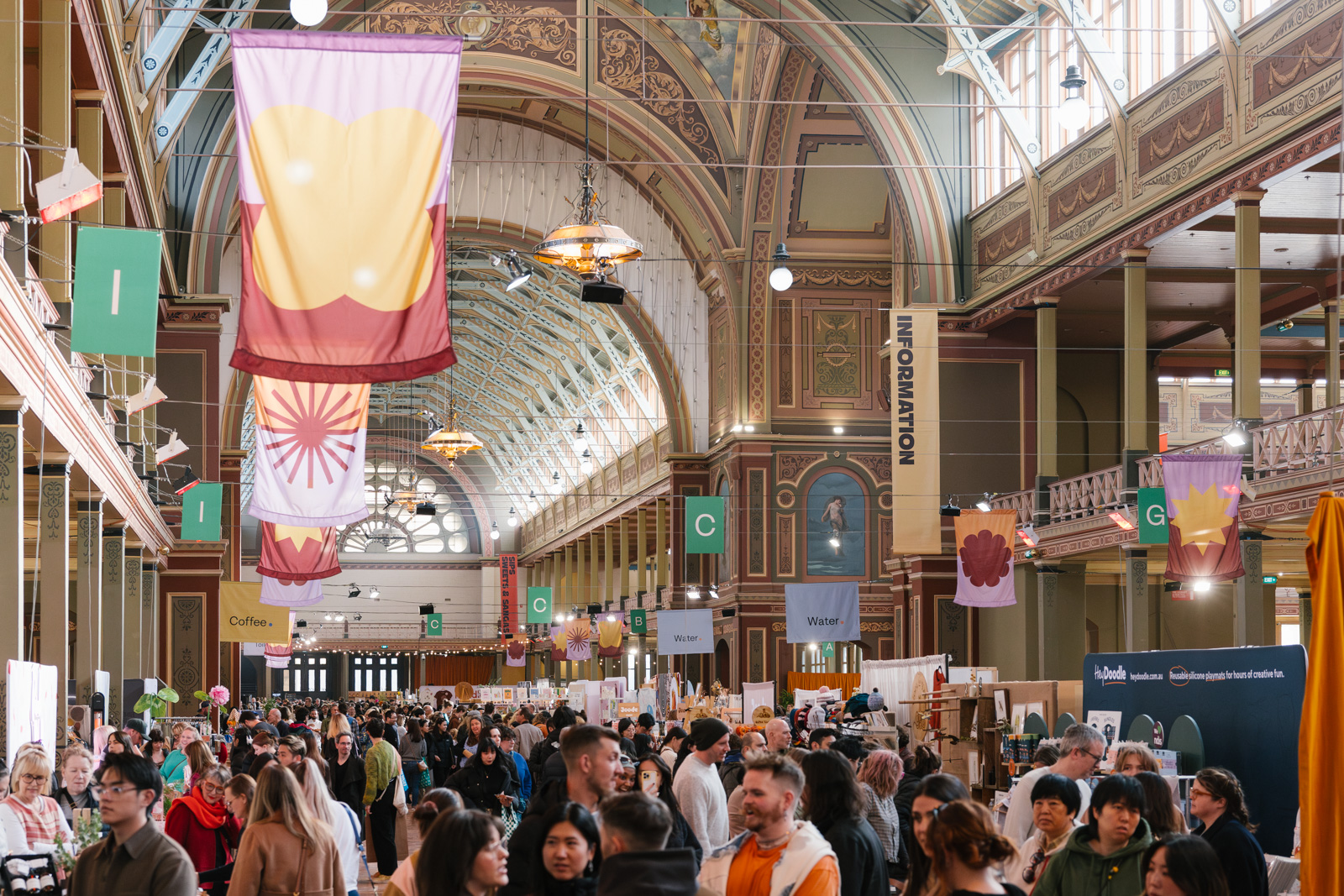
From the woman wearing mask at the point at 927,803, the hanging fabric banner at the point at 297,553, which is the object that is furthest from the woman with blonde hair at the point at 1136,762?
the hanging fabric banner at the point at 297,553

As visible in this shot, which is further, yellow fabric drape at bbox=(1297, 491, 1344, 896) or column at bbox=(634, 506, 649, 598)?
column at bbox=(634, 506, 649, 598)

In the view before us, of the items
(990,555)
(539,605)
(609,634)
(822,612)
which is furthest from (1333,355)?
(539,605)

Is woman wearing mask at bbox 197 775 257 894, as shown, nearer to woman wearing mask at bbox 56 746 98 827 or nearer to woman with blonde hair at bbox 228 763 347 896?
woman with blonde hair at bbox 228 763 347 896

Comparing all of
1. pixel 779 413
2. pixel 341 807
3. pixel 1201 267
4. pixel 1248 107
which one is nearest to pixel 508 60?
pixel 779 413

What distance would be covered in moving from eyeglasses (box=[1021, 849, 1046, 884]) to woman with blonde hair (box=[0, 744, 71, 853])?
189 inches

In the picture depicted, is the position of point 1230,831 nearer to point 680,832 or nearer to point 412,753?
point 680,832

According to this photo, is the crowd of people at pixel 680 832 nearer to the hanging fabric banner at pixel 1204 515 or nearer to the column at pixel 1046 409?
the hanging fabric banner at pixel 1204 515

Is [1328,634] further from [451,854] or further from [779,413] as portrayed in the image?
[779,413]

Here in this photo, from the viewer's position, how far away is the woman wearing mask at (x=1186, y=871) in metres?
4.58

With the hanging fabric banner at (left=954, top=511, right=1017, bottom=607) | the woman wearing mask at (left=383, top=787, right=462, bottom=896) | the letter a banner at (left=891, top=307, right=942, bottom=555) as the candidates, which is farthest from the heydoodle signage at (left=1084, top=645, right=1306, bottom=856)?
the letter a banner at (left=891, top=307, right=942, bottom=555)

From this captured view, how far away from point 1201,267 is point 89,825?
2062 cm

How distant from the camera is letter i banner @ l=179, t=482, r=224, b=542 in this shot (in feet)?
75.0

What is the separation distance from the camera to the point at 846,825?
541 cm

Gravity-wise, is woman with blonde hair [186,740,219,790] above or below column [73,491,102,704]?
below
